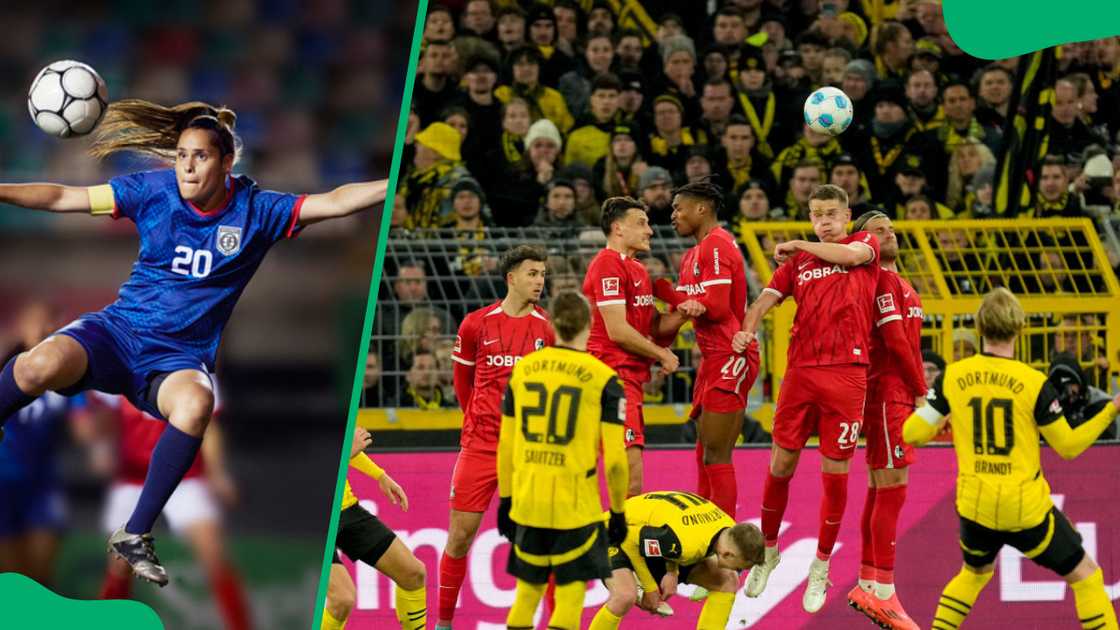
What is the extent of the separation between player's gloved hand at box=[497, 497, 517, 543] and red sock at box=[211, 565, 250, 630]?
140 cm

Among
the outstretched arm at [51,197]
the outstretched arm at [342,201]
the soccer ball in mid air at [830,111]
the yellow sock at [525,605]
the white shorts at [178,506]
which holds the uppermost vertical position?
the soccer ball in mid air at [830,111]

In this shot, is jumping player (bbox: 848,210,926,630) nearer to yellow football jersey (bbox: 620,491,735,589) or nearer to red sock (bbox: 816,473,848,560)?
red sock (bbox: 816,473,848,560)

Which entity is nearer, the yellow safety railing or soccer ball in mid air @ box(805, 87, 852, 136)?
soccer ball in mid air @ box(805, 87, 852, 136)

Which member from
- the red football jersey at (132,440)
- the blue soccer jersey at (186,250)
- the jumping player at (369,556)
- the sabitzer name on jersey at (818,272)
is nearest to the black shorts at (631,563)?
the jumping player at (369,556)

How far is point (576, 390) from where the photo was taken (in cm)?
676

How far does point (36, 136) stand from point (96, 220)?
1.59 feet

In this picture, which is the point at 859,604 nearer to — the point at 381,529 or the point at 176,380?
the point at 381,529

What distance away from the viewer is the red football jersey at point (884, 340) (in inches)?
316

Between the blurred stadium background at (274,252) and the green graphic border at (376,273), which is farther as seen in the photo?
the blurred stadium background at (274,252)

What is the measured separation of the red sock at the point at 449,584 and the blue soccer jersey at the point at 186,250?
189 cm

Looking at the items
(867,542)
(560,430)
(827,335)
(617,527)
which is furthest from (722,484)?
(560,430)

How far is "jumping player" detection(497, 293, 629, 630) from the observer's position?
6.77 metres

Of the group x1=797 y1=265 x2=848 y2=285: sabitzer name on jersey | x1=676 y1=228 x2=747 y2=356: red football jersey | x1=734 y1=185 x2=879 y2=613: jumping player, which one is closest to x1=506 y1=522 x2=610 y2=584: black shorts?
x1=734 y1=185 x2=879 y2=613: jumping player

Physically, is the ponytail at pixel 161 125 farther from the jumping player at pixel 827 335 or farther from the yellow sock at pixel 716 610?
the yellow sock at pixel 716 610
